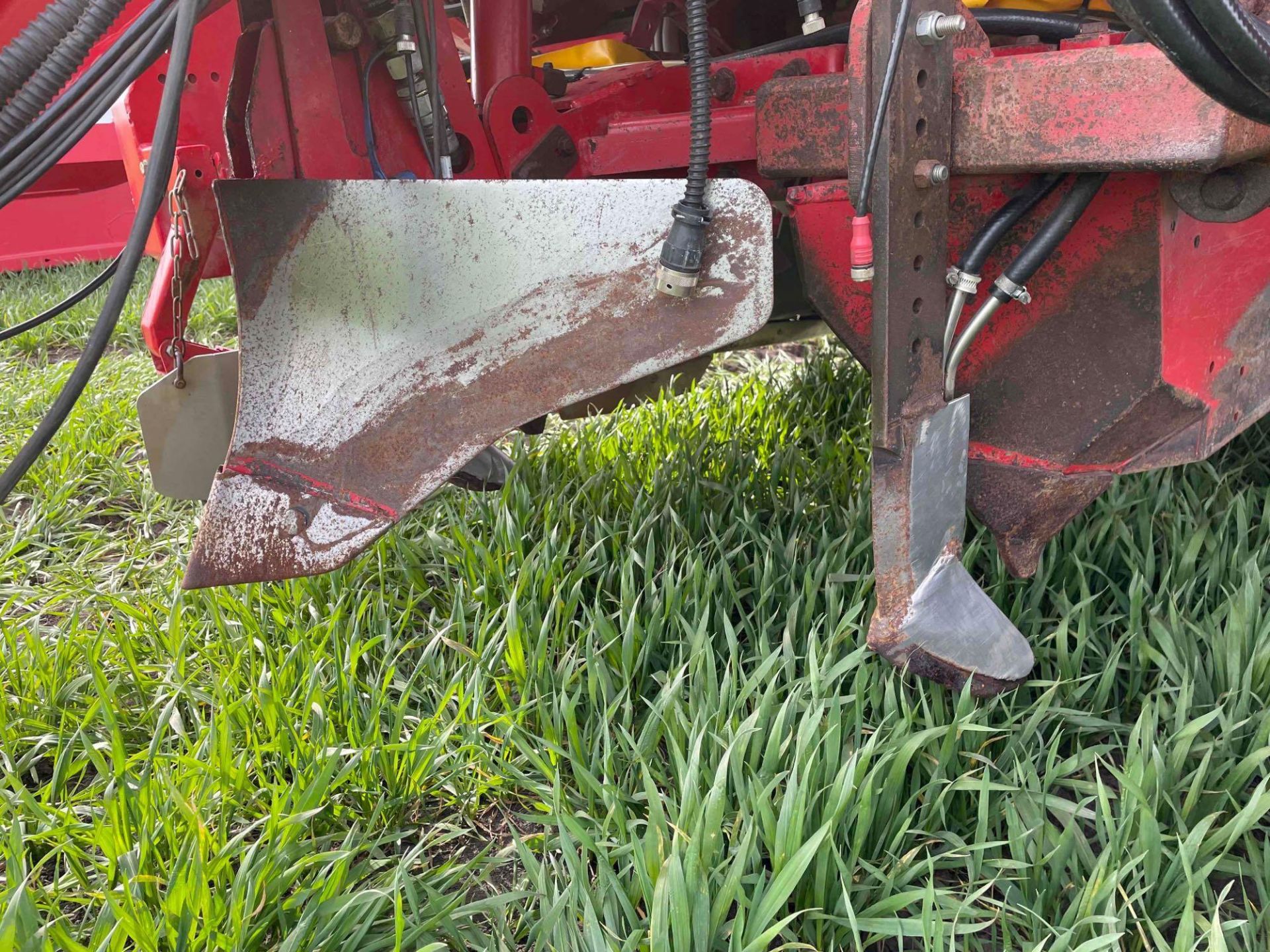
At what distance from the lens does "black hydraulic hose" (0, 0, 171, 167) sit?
103 centimetres

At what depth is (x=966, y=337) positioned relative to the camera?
125 cm

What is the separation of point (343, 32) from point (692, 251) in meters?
0.68

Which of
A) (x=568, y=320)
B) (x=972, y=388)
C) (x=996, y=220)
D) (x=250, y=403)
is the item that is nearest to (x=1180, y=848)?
(x=972, y=388)

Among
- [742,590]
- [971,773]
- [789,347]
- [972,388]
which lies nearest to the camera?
[971,773]

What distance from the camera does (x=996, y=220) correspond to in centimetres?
127

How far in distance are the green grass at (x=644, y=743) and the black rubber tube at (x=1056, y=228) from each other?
1.90 feet

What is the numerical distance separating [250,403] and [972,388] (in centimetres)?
114

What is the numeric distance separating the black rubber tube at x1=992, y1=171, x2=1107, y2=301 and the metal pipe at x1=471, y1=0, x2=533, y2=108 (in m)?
1.00

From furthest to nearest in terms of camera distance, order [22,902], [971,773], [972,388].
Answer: [972,388]
[971,773]
[22,902]

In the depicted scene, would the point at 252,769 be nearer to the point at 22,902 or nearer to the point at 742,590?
the point at 22,902

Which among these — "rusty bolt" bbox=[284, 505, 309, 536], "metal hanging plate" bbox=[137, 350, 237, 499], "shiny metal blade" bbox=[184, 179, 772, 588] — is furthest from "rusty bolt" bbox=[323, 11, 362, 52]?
"rusty bolt" bbox=[284, 505, 309, 536]

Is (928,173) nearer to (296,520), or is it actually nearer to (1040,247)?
(1040,247)

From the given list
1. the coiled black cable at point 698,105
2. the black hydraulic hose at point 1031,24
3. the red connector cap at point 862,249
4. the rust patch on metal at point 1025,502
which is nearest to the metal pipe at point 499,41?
the coiled black cable at point 698,105

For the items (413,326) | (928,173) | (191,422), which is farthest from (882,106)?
(191,422)
